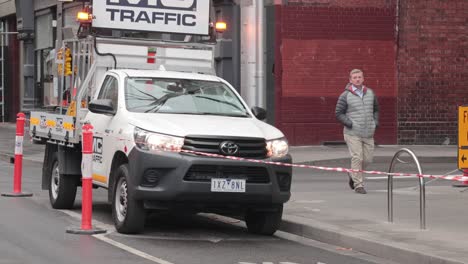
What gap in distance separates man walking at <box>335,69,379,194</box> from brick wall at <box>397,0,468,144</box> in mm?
12572

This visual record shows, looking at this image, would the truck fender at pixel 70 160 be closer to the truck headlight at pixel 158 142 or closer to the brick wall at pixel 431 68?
the truck headlight at pixel 158 142

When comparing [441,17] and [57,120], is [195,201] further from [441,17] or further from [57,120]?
[441,17]

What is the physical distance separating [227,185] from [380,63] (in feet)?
56.9

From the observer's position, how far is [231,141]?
1046 centimetres

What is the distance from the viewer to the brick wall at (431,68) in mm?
27047

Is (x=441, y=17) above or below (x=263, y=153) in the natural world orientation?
above

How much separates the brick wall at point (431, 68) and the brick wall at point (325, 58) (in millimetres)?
418

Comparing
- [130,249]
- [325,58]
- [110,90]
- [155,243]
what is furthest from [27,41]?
[130,249]

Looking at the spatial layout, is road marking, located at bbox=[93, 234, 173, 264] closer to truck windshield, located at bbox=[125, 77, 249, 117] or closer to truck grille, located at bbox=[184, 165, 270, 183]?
truck grille, located at bbox=[184, 165, 270, 183]

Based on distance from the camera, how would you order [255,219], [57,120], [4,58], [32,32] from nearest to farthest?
[255,219]
[57,120]
[32,32]
[4,58]

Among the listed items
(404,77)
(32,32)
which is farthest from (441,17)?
(32,32)

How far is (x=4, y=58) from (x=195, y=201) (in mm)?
38444

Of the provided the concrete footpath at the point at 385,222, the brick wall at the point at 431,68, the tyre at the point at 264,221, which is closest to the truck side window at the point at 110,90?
the tyre at the point at 264,221

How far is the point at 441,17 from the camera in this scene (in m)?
27.1
